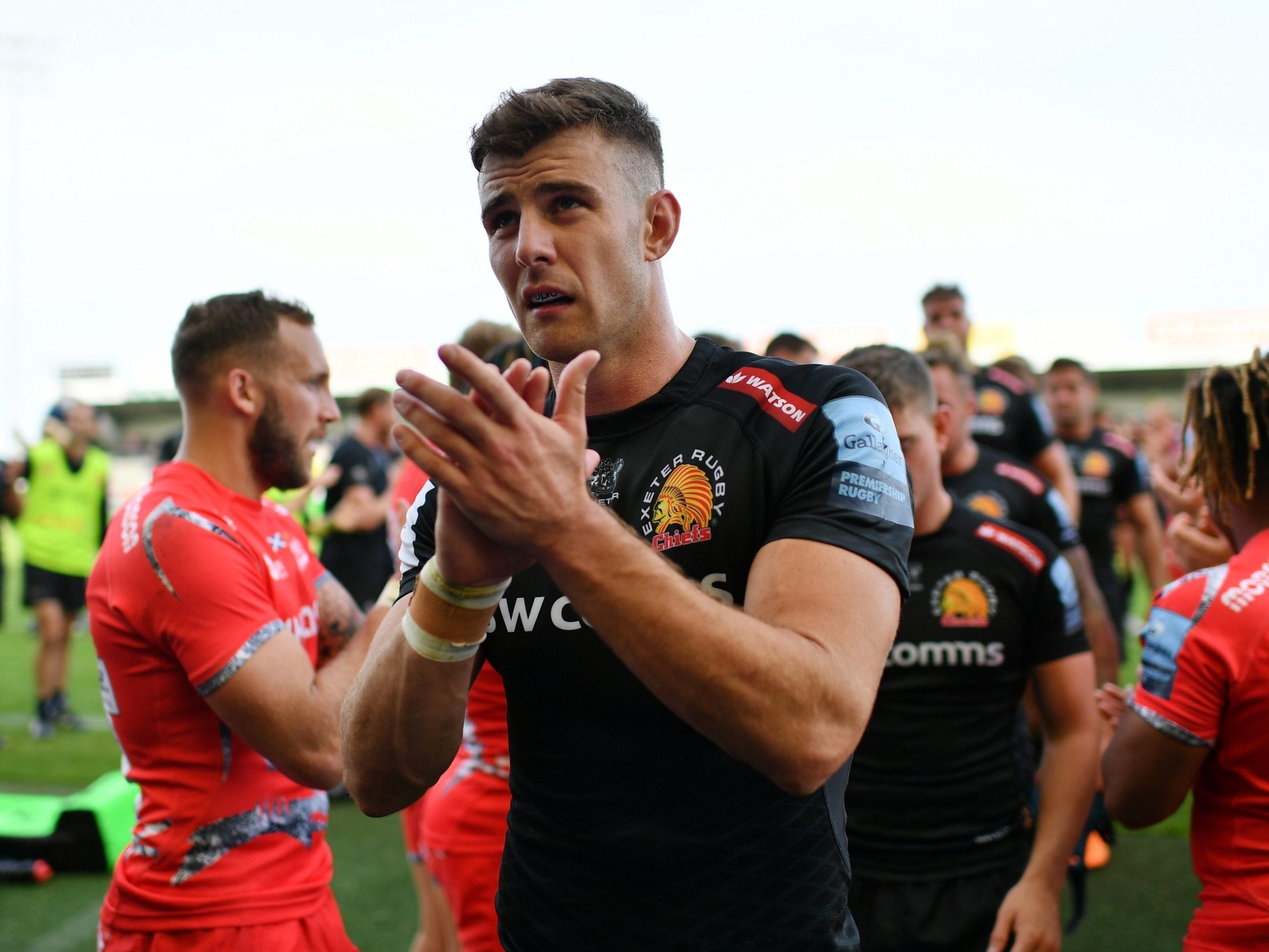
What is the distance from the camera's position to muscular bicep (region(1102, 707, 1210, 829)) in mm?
2227

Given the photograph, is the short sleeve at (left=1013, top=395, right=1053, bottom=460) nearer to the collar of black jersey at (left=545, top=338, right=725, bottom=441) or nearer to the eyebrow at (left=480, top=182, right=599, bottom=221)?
the collar of black jersey at (left=545, top=338, right=725, bottom=441)

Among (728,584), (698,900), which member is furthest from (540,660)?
(698,900)

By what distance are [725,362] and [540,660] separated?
62 centimetres

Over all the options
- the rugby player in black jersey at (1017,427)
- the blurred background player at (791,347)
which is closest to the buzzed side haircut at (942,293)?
the rugby player in black jersey at (1017,427)

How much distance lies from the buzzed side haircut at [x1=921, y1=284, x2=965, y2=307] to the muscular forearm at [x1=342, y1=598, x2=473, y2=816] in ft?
17.5

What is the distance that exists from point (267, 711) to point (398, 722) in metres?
0.85

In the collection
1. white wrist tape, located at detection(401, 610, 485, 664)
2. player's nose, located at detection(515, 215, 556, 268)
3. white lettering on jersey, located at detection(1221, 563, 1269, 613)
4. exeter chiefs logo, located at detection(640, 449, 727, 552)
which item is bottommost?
white lettering on jersey, located at detection(1221, 563, 1269, 613)

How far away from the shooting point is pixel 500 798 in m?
3.08

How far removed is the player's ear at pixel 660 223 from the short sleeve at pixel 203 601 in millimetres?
1249

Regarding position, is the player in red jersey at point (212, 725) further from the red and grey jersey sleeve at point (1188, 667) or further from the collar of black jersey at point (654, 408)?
the red and grey jersey sleeve at point (1188, 667)

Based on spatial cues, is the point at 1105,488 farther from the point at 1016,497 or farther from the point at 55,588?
the point at 55,588

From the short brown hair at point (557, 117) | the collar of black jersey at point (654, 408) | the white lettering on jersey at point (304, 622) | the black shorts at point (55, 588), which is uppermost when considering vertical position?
the short brown hair at point (557, 117)

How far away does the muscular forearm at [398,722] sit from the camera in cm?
151

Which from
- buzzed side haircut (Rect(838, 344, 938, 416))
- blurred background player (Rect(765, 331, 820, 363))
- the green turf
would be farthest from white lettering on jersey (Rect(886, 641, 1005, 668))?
blurred background player (Rect(765, 331, 820, 363))
